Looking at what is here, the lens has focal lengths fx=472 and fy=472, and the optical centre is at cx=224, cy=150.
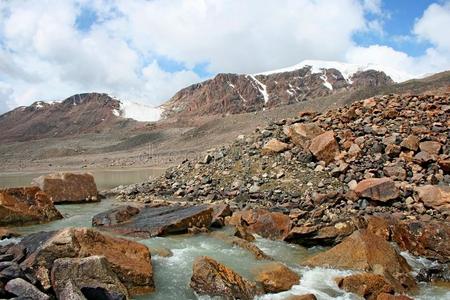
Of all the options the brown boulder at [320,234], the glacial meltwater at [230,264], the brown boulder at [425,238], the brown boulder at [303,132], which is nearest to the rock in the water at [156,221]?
the glacial meltwater at [230,264]

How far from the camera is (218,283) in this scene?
10.9 metres

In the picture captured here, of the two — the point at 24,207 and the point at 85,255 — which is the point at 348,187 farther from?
the point at 24,207

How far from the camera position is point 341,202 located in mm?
19703

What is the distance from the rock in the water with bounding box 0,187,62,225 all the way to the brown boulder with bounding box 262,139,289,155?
11.8 metres

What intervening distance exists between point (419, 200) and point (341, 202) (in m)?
3.05

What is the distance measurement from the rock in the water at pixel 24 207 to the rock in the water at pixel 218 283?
1021 cm

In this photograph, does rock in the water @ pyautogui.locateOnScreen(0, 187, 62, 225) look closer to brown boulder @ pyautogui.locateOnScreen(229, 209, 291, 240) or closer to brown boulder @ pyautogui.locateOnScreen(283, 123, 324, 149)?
→ brown boulder @ pyautogui.locateOnScreen(229, 209, 291, 240)

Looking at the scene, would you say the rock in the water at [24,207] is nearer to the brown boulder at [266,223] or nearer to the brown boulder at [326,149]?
the brown boulder at [266,223]

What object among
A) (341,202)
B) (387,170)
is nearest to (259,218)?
(341,202)

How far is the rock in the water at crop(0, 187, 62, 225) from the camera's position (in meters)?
18.3

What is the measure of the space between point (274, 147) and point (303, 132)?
190 centimetres

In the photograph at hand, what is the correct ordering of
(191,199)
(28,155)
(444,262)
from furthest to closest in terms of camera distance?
1. (28,155)
2. (191,199)
3. (444,262)

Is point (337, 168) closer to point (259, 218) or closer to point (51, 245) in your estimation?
point (259, 218)

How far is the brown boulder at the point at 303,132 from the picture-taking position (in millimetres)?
26500
